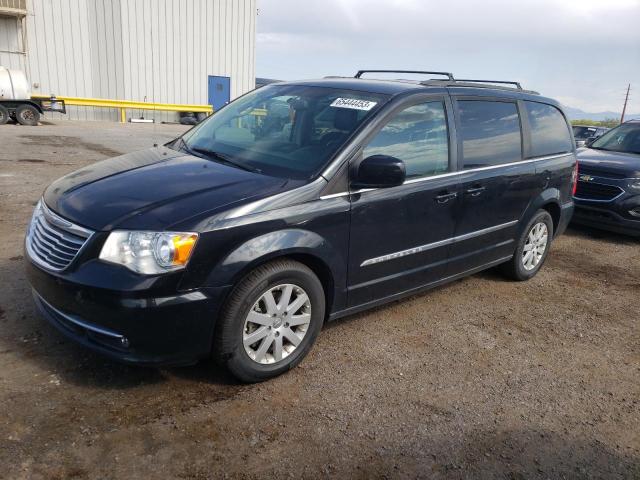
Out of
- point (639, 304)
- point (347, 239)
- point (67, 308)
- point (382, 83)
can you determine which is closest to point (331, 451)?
point (347, 239)

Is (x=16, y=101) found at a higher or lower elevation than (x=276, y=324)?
lower

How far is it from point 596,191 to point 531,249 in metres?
2.89

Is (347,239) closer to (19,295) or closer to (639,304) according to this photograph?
(19,295)

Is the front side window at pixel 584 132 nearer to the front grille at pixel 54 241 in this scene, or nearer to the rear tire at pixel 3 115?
the front grille at pixel 54 241

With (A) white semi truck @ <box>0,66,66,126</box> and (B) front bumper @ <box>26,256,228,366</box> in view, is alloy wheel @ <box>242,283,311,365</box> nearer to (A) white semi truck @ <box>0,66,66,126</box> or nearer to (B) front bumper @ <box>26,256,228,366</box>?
(B) front bumper @ <box>26,256,228,366</box>

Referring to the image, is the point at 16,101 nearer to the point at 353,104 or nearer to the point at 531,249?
the point at 353,104

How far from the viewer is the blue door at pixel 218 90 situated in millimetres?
27891

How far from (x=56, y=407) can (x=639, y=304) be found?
199 inches

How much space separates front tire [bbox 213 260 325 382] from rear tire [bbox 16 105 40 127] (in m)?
19.7

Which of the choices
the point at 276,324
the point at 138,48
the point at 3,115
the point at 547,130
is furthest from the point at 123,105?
the point at 276,324

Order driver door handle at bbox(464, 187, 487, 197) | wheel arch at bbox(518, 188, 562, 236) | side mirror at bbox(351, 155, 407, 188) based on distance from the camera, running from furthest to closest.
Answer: wheel arch at bbox(518, 188, 562, 236), driver door handle at bbox(464, 187, 487, 197), side mirror at bbox(351, 155, 407, 188)

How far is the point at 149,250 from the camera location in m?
2.79

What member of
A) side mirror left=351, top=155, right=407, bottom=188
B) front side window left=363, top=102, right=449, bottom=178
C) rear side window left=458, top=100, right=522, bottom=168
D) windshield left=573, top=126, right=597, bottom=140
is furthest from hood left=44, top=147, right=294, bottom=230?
windshield left=573, top=126, right=597, bottom=140

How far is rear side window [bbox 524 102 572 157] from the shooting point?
205 inches
